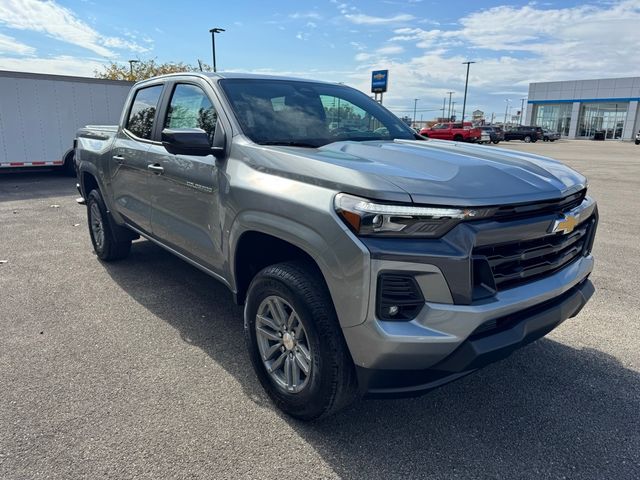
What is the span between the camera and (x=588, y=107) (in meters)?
64.2

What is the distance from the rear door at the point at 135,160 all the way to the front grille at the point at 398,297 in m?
2.74

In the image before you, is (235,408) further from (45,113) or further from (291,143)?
(45,113)

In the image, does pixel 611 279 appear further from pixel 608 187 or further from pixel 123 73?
pixel 123 73

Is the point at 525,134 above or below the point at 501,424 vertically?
above

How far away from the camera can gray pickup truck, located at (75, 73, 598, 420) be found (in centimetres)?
213

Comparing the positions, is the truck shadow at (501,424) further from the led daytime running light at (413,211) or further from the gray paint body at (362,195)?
the led daytime running light at (413,211)

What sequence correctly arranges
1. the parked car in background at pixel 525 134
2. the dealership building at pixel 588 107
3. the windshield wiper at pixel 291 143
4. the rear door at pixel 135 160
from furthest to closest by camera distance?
the dealership building at pixel 588 107, the parked car in background at pixel 525 134, the rear door at pixel 135 160, the windshield wiper at pixel 291 143

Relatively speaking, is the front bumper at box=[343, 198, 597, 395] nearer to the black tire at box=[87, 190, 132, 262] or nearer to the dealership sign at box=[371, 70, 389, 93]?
the black tire at box=[87, 190, 132, 262]

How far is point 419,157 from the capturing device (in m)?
2.69

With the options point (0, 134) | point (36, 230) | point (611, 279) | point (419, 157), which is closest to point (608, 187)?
point (611, 279)

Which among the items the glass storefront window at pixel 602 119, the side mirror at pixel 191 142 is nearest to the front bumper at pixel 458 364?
the side mirror at pixel 191 142

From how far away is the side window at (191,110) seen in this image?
3424 millimetres

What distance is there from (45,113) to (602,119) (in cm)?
6807

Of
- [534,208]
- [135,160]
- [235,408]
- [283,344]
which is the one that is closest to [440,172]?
[534,208]
